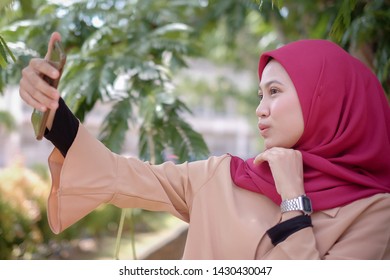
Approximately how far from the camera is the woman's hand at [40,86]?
1.50 m

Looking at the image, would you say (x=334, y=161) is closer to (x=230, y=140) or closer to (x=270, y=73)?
(x=270, y=73)

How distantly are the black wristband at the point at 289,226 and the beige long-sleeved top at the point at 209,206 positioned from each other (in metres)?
0.02

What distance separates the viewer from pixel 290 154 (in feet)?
5.93

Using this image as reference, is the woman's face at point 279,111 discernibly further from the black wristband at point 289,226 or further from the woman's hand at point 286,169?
the black wristband at point 289,226

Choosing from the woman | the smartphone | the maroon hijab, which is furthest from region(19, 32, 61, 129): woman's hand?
the maroon hijab

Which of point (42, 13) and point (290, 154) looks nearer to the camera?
point (290, 154)

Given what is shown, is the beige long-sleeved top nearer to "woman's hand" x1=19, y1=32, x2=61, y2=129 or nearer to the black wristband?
the black wristband

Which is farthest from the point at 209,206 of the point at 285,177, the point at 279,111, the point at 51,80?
the point at 51,80

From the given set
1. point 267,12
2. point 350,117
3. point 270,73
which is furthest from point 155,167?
point 267,12

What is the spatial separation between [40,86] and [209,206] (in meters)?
0.70

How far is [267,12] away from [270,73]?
111 inches

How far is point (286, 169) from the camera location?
5.82ft

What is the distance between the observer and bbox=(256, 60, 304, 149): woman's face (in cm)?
186
